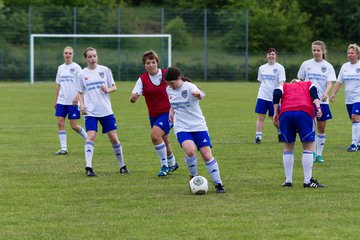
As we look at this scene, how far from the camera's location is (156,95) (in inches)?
503

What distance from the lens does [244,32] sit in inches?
2158

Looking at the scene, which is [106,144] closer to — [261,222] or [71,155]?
[71,155]

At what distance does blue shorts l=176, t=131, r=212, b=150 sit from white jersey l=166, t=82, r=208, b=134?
6 centimetres

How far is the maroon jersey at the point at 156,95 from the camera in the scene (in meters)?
12.7

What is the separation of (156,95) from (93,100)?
991 millimetres

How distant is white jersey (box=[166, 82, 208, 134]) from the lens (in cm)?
1093

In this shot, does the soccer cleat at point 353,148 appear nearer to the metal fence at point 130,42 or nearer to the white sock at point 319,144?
the white sock at point 319,144

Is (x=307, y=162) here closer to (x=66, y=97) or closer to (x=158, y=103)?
(x=158, y=103)

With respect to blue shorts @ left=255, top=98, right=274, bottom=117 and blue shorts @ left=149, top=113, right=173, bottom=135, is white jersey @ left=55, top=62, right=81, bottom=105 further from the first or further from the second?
blue shorts @ left=255, top=98, right=274, bottom=117

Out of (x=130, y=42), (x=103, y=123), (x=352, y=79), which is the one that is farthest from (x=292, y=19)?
(x=103, y=123)

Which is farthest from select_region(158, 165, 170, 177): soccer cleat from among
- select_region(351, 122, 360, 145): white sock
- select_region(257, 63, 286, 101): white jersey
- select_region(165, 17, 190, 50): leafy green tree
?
select_region(165, 17, 190, 50): leafy green tree

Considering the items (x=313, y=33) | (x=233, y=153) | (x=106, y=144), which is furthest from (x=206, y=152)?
(x=313, y=33)

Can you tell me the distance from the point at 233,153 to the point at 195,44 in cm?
3875

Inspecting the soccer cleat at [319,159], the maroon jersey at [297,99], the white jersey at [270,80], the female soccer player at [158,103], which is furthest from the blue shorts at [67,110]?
the maroon jersey at [297,99]
